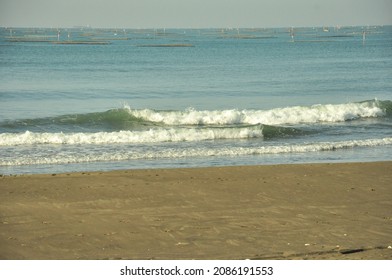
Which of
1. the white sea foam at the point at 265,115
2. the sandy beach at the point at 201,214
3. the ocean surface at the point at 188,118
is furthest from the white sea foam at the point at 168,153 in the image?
the white sea foam at the point at 265,115

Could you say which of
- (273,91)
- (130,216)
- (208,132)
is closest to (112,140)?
(208,132)

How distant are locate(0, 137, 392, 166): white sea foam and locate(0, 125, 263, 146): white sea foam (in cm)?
153

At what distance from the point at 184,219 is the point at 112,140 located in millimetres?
8222

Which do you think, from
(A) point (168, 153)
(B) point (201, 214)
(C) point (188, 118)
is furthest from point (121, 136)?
(B) point (201, 214)

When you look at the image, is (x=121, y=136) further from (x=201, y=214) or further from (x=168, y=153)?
(x=201, y=214)

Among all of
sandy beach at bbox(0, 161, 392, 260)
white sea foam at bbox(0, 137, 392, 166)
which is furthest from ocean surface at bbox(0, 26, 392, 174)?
sandy beach at bbox(0, 161, 392, 260)

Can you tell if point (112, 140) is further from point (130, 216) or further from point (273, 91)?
point (273, 91)

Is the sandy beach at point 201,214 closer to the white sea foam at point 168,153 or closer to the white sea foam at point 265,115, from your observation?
the white sea foam at point 168,153

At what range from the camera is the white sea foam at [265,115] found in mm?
21094

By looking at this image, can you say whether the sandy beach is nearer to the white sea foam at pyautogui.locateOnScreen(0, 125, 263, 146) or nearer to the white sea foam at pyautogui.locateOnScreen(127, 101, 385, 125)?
the white sea foam at pyautogui.locateOnScreen(0, 125, 263, 146)

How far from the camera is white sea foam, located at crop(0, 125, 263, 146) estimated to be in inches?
650

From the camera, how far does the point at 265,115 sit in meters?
21.6
